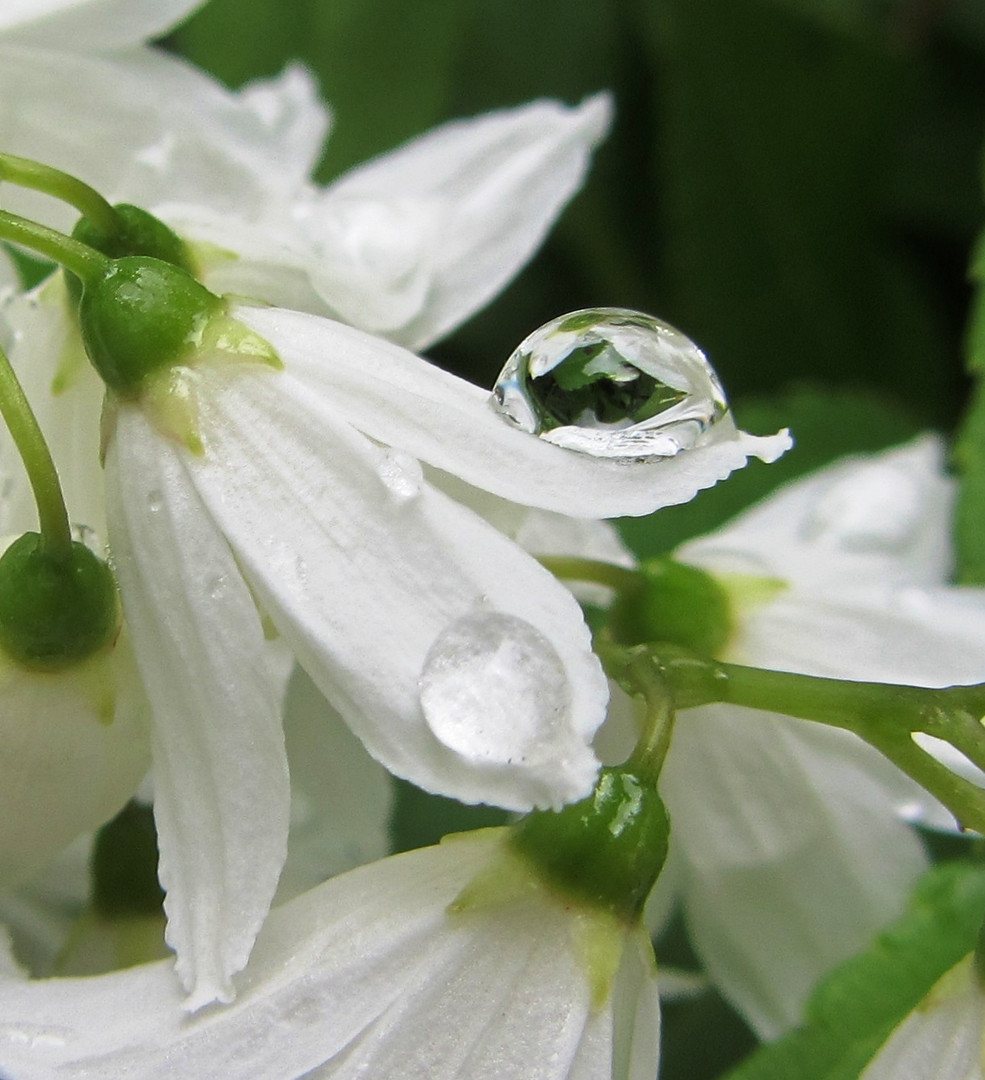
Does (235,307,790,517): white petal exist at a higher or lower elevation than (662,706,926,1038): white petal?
higher

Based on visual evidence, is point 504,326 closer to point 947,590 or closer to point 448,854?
point 947,590

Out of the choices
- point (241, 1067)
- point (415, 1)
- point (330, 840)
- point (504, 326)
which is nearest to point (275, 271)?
point (330, 840)

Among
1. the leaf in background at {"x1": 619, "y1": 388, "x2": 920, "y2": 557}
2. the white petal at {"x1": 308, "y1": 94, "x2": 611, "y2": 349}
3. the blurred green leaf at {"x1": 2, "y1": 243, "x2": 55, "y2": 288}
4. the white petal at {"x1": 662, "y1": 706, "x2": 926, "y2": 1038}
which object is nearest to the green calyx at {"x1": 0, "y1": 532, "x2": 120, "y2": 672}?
the white petal at {"x1": 308, "y1": 94, "x2": 611, "y2": 349}

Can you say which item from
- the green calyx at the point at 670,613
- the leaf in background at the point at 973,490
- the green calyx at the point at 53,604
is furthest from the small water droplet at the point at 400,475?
the leaf in background at the point at 973,490

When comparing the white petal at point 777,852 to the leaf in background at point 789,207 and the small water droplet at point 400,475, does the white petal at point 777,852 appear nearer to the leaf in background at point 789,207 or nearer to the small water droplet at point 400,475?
the small water droplet at point 400,475

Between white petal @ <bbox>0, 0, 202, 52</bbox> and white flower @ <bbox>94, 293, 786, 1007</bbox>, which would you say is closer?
white flower @ <bbox>94, 293, 786, 1007</bbox>

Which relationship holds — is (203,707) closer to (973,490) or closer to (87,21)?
(87,21)

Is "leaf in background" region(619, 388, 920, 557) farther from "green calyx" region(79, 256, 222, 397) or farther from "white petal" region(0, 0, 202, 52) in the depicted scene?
"green calyx" region(79, 256, 222, 397)

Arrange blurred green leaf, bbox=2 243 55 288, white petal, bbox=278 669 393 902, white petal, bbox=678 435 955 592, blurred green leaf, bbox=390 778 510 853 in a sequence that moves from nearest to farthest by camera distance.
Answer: white petal, bbox=278 669 393 902 → white petal, bbox=678 435 955 592 → blurred green leaf, bbox=390 778 510 853 → blurred green leaf, bbox=2 243 55 288
